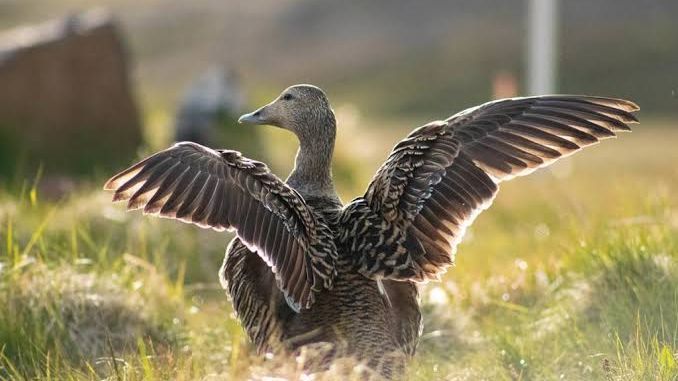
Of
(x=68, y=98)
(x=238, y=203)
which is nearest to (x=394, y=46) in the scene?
(x=68, y=98)

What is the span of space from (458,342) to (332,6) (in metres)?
39.6

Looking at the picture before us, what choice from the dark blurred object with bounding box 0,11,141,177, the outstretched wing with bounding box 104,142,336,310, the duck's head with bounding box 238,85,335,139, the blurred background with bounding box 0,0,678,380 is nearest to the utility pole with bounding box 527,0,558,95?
the blurred background with bounding box 0,0,678,380

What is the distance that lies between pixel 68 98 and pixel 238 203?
359 inches

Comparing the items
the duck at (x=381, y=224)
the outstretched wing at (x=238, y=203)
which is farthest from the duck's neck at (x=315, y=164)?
the outstretched wing at (x=238, y=203)

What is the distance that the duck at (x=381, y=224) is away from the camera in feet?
17.3

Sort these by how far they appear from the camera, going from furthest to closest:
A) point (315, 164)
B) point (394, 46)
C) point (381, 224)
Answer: point (394, 46) → point (315, 164) → point (381, 224)

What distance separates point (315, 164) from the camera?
6.31 meters

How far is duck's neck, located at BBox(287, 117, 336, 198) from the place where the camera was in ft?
20.7

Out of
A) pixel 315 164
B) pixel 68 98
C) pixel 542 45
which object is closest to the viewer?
pixel 315 164

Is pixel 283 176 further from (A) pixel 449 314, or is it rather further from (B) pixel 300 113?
(B) pixel 300 113

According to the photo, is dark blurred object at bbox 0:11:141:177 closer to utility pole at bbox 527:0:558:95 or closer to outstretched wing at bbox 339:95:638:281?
utility pole at bbox 527:0:558:95

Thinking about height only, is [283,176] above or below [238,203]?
below

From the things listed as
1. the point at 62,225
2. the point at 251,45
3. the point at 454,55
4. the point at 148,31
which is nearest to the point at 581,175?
the point at 62,225

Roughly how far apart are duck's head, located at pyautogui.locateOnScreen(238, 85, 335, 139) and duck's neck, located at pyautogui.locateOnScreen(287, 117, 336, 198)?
0.04 feet
